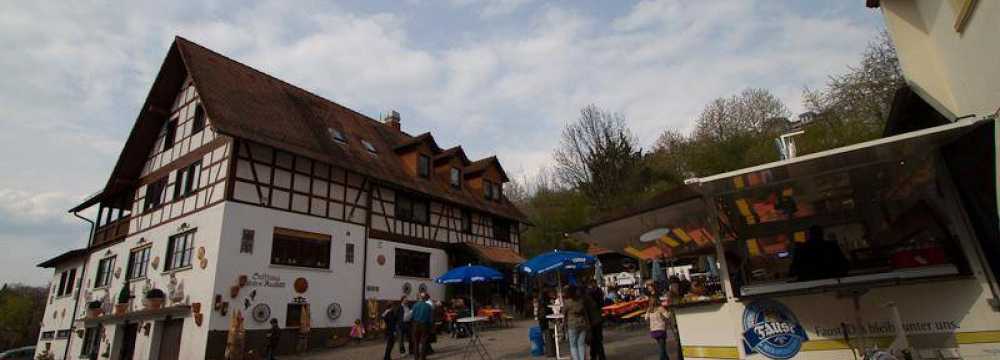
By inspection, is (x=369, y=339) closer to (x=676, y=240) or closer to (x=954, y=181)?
(x=676, y=240)

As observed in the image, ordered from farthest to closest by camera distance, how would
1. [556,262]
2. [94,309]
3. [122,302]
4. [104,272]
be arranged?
1. [104,272]
2. [94,309]
3. [122,302]
4. [556,262]

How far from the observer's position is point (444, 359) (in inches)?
471

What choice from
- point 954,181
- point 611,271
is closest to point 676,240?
point 954,181

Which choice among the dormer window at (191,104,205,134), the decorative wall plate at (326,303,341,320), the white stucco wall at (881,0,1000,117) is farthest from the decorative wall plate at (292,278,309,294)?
the white stucco wall at (881,0,1000,117)

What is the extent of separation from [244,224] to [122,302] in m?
5.92

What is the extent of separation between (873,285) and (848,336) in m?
0.75

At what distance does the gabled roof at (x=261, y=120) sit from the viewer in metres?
16.6

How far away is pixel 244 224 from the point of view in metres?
15.4

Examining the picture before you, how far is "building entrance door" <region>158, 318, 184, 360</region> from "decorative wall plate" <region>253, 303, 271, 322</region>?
2.10 meters

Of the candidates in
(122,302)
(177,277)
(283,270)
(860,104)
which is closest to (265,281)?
(283,270)

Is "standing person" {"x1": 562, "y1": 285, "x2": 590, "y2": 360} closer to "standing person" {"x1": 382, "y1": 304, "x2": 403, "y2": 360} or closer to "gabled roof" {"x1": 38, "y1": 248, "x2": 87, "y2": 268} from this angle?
"standing person" {"x1": 382, "y1": 304, "x2": 403, "y2": 360}

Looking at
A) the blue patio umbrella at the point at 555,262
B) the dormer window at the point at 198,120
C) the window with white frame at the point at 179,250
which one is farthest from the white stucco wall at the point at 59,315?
the blue patio umbrella at the point at 555,262

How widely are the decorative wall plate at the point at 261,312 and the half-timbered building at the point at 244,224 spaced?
3cm

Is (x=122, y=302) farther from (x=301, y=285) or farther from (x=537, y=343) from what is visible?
(x=537, y=343)
